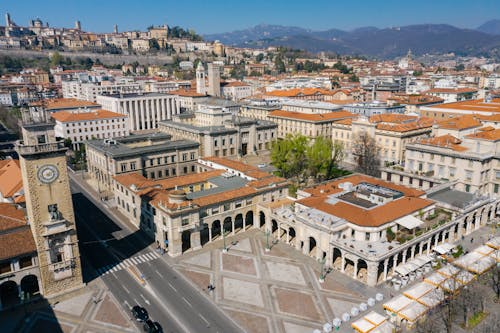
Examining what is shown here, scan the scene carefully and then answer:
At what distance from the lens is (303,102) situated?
145 meters

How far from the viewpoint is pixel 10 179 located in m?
68.4

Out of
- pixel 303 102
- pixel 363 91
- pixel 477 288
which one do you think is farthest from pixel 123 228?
pixel 363 91

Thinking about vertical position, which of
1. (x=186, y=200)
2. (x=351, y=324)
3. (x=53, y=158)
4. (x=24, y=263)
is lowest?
(x=351, y=324)

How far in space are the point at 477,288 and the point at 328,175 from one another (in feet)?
155

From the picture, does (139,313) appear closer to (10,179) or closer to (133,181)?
(133,181)

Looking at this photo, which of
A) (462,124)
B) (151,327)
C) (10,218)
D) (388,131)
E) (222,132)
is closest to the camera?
(151,327)

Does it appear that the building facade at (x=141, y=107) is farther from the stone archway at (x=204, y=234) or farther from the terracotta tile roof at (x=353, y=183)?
the terracotta tile roof at (x=353, y=183)

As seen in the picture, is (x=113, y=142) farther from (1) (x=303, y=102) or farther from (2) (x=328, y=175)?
(1) (x=303, y=102)

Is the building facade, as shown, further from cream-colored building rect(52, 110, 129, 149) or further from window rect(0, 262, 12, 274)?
window rect(0, 262, 12, 274)

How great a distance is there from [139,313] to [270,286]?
17.4 meters

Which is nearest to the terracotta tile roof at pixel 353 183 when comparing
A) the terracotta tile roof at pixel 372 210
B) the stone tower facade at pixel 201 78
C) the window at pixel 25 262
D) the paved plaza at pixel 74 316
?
the terracotta tile roof at pixel 372 210

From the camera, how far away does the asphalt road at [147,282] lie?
44719 millimetres

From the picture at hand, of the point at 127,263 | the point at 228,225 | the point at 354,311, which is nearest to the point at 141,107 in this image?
the point at 228,225

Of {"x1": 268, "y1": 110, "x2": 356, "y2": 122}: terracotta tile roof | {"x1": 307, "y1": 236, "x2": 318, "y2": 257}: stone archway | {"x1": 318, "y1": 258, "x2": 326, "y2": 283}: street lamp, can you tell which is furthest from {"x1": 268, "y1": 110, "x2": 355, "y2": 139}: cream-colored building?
{"x1": 318, "y1": 258, "x2": 326, "y2": 283}: street lamp
